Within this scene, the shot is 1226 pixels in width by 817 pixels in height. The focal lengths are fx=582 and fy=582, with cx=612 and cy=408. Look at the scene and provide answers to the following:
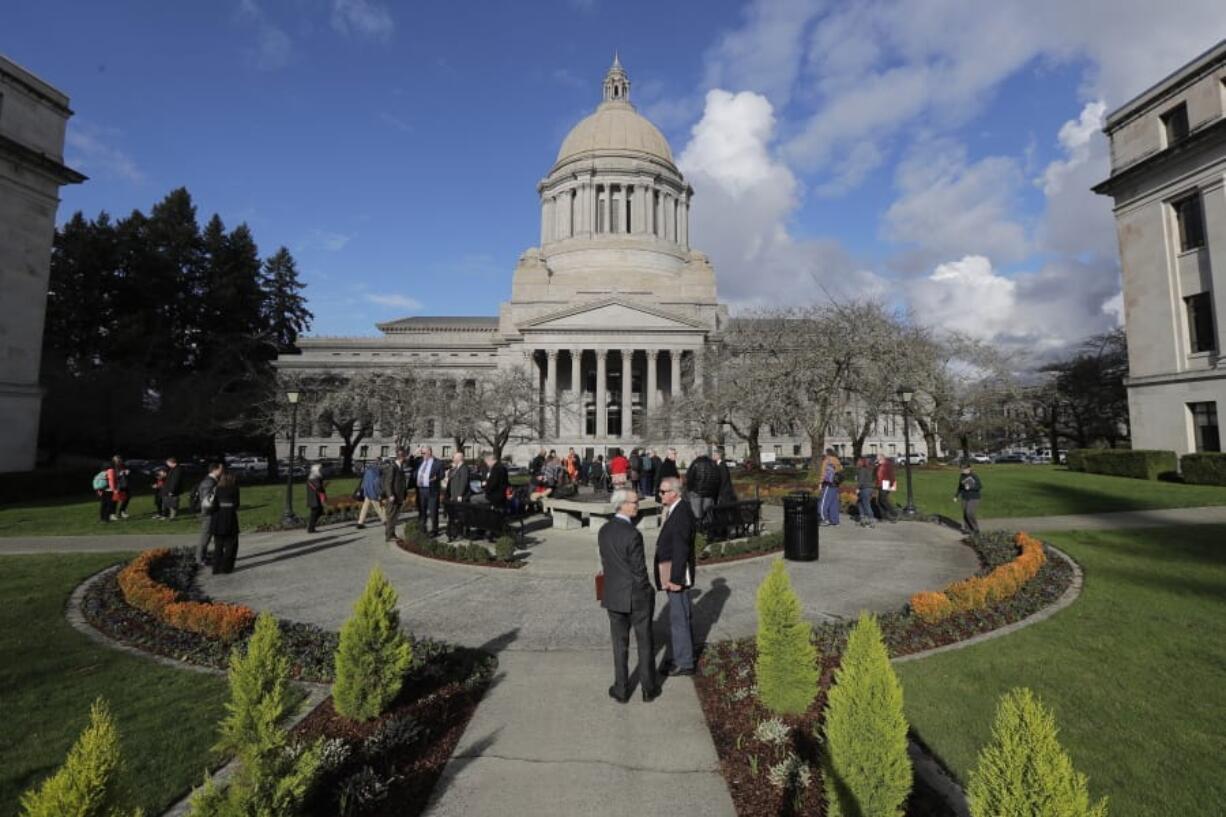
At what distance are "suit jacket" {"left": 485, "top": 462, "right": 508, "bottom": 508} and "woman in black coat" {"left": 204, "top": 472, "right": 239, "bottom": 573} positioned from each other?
5.05m

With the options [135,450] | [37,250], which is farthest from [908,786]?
[135,450]

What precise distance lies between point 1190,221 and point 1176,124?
4976 millimetres

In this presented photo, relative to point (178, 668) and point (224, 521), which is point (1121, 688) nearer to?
point (178, 668)

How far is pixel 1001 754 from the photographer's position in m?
2.58

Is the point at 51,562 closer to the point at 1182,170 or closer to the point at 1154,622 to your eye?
the point at 1154,622

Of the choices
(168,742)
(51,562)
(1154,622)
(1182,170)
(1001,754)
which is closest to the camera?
(1001,754)

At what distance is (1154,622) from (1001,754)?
7.20 meters

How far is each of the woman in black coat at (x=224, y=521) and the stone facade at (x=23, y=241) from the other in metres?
25.4

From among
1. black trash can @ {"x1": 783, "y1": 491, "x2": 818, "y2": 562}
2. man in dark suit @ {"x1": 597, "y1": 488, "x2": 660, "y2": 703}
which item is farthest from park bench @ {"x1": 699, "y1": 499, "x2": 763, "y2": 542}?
man in dark suit @ {"x1": 597, "y1": 488, "x2": 660, "y2": 703}

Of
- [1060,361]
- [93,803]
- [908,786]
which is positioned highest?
[1060,361]

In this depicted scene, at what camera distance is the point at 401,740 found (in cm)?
479

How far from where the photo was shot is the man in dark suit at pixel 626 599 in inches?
225

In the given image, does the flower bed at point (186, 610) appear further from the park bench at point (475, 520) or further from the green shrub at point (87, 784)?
the green shrub at point (87, 784)

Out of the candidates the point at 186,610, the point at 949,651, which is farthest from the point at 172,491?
the point at 949,651
